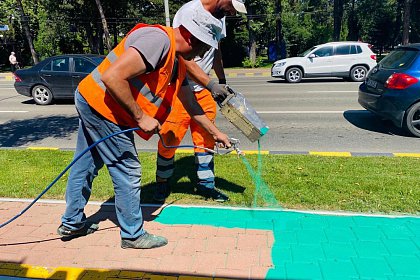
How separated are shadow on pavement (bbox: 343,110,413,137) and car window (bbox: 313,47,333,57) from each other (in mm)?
7031

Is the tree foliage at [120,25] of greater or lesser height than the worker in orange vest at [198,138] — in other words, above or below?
above

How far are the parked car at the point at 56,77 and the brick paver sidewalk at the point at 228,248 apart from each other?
8457mm

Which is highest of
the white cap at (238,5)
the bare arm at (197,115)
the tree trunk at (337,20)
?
the tree trunk at (337,20)

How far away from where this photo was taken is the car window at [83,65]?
38.2 ft

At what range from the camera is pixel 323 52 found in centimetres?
1568

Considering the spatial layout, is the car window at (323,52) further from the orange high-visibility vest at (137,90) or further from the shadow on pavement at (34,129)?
the orange high-visibility vest at (137,90)

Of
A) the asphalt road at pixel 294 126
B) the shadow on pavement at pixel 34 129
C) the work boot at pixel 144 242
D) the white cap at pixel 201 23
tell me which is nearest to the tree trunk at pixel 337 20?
the asphalt road at pixel 294 126

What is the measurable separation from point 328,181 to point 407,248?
142 centimetres

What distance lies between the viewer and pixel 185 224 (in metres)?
3.59

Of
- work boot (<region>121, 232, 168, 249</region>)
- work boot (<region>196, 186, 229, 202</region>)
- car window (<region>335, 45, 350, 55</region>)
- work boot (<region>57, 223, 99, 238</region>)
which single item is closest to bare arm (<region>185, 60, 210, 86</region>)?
work boot (<region>196, 186, 229, 202</region>)

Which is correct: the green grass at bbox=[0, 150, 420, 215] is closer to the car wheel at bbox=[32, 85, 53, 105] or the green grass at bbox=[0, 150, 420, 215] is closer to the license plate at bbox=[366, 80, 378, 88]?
the license plate at bbox=[366, 80, 378, 88]

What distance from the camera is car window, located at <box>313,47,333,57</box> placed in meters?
15.6

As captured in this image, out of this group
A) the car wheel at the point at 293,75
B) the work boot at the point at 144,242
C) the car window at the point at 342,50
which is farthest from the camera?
the car wheel at the point at 293,75

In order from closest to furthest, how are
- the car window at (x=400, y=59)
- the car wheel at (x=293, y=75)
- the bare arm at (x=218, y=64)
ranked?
the bare arm at (x=218, y=64)
the car window at (x=400, y=59)
the car wheel at (x=293, y=75)
